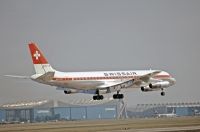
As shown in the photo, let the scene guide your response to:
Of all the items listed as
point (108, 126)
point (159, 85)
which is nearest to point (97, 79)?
point (159, 85)

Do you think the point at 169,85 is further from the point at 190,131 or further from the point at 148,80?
the point at 190,131

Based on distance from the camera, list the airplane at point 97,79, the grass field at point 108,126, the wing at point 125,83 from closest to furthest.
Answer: the grass field at point 108,126
the airplane at point 97,79
the wing at point 125,83

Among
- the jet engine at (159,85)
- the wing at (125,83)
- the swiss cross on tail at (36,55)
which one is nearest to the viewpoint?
the swiss cross on tail at (36,55)

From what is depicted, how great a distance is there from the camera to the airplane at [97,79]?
120 metres

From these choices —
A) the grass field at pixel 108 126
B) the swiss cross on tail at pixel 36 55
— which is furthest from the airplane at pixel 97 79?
the grass field at pixel 108 126

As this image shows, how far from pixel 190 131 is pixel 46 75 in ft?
167

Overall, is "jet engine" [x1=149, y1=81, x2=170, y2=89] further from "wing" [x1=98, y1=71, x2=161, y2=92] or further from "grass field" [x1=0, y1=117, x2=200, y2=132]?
"grass field" [x1=0, y1=117, x2=200, y2=132]

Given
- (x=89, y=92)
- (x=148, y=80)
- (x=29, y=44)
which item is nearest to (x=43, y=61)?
(x=29, y=44)

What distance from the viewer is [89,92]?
13400 cm

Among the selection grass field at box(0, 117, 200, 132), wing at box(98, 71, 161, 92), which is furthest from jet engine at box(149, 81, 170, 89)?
grass field at box(0, 117, 200, 132)

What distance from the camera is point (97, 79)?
125562 mm

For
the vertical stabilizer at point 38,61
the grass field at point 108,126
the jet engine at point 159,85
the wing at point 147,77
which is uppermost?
the vertical stabilizer at point 38,61

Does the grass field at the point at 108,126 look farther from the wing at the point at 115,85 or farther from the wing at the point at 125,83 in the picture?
the wing at the point at 125,83

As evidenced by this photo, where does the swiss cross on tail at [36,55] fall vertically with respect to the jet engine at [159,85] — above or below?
above
